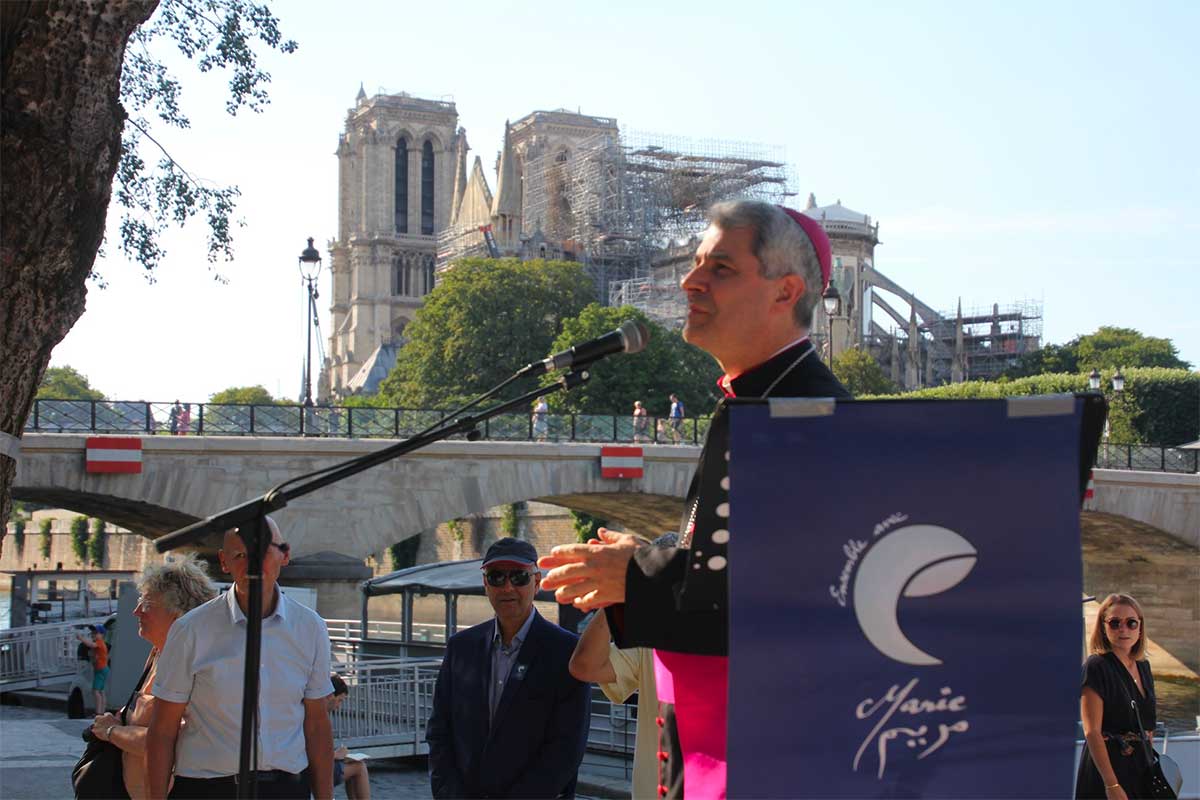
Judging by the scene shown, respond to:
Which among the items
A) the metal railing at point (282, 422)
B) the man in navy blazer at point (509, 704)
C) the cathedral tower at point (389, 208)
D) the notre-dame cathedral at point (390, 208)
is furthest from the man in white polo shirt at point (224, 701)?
the cathedral tower at point (389, 208)

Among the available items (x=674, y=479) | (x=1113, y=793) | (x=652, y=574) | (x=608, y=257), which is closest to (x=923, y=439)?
(x=652, y=574)

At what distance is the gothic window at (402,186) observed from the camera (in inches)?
4478

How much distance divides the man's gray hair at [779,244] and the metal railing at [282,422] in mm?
20545

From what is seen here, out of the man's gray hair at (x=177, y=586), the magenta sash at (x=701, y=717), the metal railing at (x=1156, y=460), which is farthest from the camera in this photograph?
the metal railing at (x=1156, y=460)

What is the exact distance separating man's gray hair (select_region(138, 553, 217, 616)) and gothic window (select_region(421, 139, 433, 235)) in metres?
111

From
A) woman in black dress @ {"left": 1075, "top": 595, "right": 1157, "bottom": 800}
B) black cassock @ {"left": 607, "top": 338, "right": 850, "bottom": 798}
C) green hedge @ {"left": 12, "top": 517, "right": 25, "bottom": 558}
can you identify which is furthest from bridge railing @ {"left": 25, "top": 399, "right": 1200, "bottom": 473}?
green hedge @ {"left": 12, "top": 517, "right": 25, "bottom": 558}

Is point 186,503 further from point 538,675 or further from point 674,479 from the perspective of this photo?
point 538,675

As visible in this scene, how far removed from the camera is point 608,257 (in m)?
85.1

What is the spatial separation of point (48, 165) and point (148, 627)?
1.53 m

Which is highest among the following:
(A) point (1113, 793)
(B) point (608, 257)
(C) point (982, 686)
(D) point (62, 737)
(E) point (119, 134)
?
(B) point (608, 257)

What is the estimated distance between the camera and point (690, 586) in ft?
7.61

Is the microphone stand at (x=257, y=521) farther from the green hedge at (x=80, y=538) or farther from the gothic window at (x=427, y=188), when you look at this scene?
the gothic window at (x=427, y=188)

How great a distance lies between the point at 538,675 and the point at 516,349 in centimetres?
6212

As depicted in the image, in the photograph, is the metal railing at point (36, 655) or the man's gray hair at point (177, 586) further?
the metal railing at point (36, 655)
